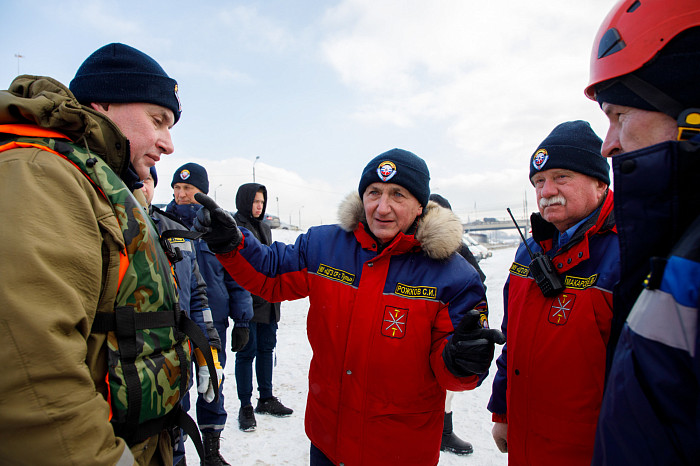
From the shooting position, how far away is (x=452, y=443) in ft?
11.4

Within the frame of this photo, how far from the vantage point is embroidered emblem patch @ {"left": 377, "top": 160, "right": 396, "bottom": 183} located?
218 cm

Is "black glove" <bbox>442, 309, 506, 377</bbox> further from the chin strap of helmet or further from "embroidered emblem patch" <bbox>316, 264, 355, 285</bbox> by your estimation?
the chin strap of helmet

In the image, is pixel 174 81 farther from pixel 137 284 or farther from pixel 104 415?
pixel 104 415

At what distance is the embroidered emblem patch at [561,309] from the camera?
183cm

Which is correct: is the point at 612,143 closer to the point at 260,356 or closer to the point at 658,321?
the point at 658,321

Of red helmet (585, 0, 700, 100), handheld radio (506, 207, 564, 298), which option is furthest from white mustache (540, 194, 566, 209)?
red helmet (585, 0, 700, 100)

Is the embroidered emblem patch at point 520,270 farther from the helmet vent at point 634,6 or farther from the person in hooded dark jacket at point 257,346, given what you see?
the person in hooded dark jacket at point 257,346

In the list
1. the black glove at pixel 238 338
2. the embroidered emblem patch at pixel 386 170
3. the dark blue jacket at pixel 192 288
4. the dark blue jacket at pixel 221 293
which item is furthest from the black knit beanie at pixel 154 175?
the embroidered emblem patch at pixel 386 170

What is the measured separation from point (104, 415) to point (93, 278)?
0.38m

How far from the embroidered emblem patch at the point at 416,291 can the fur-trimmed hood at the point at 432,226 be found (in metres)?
0.19

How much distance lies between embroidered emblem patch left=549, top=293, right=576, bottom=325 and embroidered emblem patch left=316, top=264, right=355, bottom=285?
1.05m

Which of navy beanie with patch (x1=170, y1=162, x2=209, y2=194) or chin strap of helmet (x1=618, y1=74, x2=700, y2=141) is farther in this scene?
navy beanie with patch (x1=170, y1=162, x2=209, y2=194)

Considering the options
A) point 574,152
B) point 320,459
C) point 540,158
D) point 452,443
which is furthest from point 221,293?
point 574,152

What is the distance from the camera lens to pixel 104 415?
1010 millimetres
